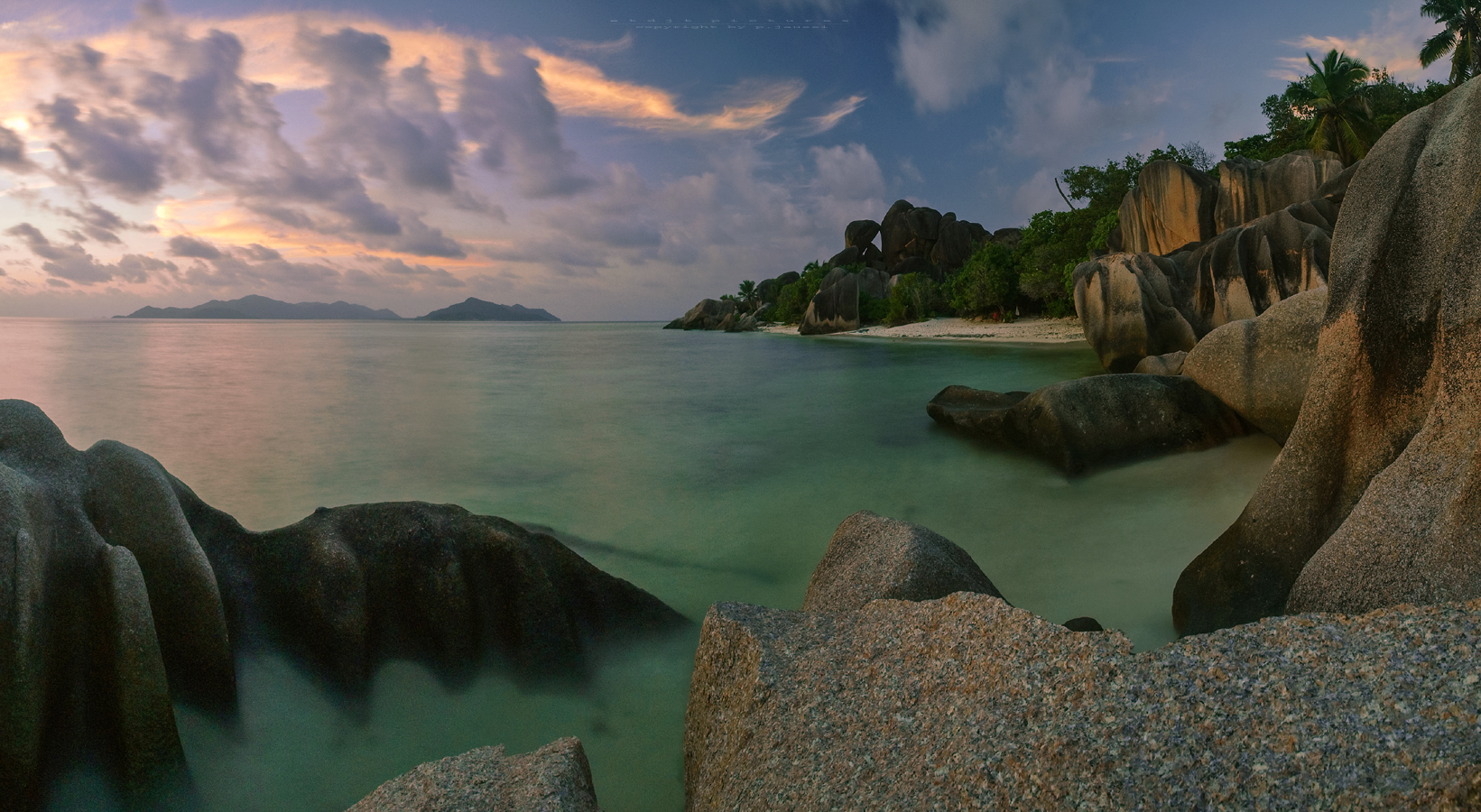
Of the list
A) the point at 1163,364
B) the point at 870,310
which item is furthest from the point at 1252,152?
the point at 1163,364

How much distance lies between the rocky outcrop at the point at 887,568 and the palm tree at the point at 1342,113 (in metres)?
41.1

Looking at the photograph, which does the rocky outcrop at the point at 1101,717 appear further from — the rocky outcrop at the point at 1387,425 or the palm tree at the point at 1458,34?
the palm tree at the point at 1458,34

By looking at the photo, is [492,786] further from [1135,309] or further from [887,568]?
[1135,309]

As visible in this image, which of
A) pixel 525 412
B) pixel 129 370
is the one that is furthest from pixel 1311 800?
pixel 129 370

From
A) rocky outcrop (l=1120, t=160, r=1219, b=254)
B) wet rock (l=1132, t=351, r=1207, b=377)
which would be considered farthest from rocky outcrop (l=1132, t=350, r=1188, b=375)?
rocky outcrop (l=1120, t=160, r=1219, b=254)

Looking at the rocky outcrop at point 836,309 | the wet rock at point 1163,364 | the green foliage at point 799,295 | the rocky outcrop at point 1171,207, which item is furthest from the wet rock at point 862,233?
the wet rock at point 1163,364

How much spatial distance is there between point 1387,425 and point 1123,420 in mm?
4387

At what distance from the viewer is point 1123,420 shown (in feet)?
24.7

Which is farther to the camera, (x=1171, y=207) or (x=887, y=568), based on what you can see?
(x=1171, y=207)

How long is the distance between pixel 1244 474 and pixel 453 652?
6.86m

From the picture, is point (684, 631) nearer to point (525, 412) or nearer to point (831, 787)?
point (831, 787)

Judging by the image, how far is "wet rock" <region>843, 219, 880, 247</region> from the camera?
261ft

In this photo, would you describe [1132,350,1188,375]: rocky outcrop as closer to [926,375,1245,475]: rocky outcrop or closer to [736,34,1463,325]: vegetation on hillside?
[926,375,1245,475]: rocky outcrop

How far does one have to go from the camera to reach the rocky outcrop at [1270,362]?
6.43 m
